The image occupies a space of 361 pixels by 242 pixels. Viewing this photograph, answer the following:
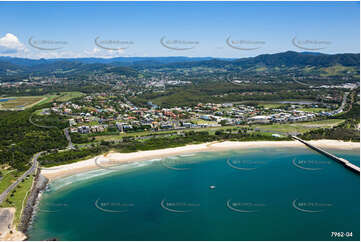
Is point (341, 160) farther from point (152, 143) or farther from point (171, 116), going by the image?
point (171, 116)

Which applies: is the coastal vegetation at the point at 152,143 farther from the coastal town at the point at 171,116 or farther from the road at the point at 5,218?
the road at the point at 5,218

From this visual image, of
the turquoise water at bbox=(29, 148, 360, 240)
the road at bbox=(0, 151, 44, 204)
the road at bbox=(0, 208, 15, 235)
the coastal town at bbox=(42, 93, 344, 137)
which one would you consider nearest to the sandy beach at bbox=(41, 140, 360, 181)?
the road at bbox=(0, 151, 44, 204)

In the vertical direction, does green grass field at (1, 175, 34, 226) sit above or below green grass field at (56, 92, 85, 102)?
below

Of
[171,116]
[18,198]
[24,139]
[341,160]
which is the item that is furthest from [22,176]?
[341,160]

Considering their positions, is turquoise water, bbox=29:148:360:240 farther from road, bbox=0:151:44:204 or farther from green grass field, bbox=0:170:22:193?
green grass field, bbox=0:170:22:193

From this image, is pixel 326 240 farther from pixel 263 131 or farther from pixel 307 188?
pixel 263 131

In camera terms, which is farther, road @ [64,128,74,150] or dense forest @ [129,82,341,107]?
Answer: dense forest @ [129,82,341,107]
